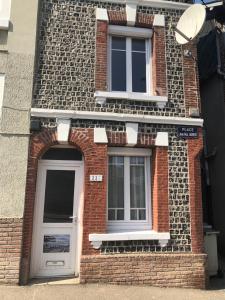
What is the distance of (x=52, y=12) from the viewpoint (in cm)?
761

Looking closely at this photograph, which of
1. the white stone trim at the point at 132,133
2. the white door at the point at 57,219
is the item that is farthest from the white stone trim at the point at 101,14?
the white door at the point at 57,219

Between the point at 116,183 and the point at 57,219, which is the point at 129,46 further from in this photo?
the point at 57,219

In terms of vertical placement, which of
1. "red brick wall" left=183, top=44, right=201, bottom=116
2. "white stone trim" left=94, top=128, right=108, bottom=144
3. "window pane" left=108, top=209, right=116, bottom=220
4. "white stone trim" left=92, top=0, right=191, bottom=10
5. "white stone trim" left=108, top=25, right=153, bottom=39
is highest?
"white stone trim" left=92, top=0, right=191, bottom=10

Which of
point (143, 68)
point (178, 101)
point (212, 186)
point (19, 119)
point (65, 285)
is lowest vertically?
point (65, 285)

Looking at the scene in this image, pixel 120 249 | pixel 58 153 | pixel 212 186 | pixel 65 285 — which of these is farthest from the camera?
pixel 212 186

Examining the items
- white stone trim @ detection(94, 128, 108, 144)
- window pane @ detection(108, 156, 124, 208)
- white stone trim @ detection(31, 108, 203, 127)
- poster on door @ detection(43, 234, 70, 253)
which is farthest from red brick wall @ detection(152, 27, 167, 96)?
poster on door @ detection(43, 234, 70, 253)

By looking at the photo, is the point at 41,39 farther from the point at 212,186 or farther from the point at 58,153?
the point at 212,186

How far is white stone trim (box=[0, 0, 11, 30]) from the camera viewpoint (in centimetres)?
721

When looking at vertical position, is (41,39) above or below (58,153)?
above

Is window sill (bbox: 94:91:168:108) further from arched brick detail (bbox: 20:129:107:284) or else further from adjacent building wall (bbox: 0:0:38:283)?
adjacent building wall (bbox: 0:0:38:283)

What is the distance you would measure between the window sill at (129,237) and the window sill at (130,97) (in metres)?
2.83

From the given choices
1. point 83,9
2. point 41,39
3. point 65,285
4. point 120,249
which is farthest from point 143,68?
point 65,285

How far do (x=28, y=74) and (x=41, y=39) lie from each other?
0.93 m

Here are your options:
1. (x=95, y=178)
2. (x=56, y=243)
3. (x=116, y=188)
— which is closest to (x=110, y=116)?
(x=95, y=178)
